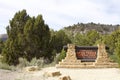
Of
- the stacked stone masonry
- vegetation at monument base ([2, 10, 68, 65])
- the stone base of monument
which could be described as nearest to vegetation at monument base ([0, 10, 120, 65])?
vegetation at monument base ([2, 10, 68, 65])

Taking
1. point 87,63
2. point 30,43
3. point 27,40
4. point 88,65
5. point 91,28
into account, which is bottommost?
point 88,65

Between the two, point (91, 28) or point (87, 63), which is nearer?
point (87, 63)

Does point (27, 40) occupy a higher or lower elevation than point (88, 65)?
higher

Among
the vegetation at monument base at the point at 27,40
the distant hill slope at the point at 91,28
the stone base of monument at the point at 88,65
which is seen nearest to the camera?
the stone base of monument at the point at 88,65

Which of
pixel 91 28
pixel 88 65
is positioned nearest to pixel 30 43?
pixel 88 65

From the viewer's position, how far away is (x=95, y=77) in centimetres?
1733

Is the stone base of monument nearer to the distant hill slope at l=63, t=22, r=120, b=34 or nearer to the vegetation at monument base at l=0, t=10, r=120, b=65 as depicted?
the vegetation at monument base at l=0, t=10, r=120, b=65

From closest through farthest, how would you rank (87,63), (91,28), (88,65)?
(88,65), (87,63), (91,28)

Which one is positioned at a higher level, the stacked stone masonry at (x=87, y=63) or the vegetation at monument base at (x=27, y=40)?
the vegetation at monument base at (x=27, y=40)

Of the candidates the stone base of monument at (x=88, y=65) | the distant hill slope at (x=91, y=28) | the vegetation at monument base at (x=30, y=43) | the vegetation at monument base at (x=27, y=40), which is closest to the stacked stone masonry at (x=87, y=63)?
the stone base of monument at (x=88, y=65)

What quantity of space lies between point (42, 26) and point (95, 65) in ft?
36.5

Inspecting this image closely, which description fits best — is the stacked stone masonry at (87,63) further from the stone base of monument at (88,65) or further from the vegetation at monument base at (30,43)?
the vegetation at monument base at (30,43)

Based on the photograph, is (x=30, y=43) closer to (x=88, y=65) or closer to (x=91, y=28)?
(x=88, y=65)

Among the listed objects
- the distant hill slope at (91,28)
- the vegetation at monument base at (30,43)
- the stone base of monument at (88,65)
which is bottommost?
the stone base of monument at (88,65)
